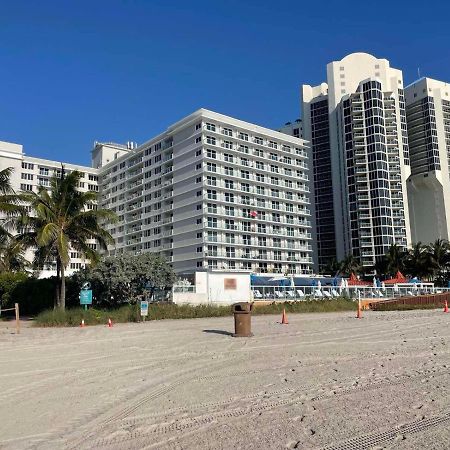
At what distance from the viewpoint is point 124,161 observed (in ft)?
347

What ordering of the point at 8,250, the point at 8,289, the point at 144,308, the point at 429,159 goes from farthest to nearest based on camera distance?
the point at 429,159, the point at 8,289, the point at 8,250, the point at 144,308

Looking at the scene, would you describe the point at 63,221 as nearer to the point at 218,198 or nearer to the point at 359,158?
the point at 218,198

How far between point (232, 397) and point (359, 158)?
111447 millimetres

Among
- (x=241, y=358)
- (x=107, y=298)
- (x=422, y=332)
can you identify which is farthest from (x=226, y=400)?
(x=107, y=298)

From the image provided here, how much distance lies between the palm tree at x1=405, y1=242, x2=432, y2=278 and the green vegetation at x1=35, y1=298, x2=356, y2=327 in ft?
194

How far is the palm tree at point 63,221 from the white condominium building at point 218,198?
47.9 m

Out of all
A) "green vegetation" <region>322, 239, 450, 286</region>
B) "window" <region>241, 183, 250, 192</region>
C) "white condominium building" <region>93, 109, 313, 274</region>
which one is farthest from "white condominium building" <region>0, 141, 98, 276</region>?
"green vegetation" <region>322, 239, 450, 286</region>

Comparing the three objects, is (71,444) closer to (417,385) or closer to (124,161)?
(417,385)

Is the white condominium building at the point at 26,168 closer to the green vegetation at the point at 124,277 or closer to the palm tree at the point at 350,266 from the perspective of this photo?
the palm tree at the point at 350,266

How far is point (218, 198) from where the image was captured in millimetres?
86125

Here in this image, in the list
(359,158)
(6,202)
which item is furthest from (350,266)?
(6,202)

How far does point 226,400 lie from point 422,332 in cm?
1223

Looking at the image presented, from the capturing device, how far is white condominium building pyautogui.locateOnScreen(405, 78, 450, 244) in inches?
4557

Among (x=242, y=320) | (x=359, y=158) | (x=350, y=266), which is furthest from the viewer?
(x=359, y=158)
